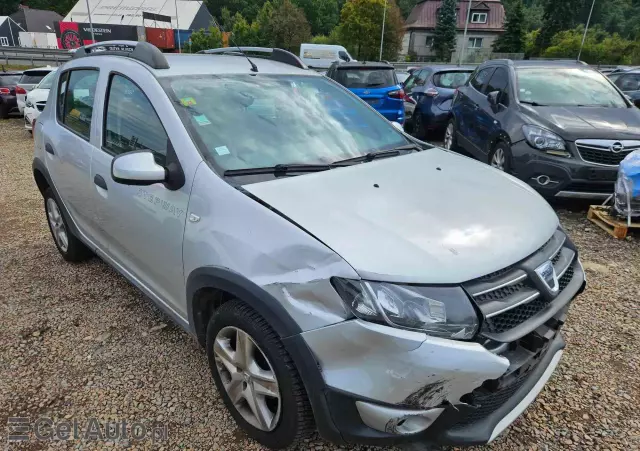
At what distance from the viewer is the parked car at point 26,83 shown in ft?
43.0

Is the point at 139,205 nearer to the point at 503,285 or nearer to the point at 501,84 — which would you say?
the point at 503,285

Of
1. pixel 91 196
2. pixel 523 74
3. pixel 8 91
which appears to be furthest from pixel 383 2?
pixel 91 196

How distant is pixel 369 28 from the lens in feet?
151

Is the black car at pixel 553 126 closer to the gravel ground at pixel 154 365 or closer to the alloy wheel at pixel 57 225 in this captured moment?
the gravel ground at pixel 154 365

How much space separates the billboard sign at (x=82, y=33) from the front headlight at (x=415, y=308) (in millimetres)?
63998

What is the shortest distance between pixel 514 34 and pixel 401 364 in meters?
58.9

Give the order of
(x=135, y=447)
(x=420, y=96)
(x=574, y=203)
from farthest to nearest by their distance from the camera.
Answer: (x=420, y=96), (x=574, y=203), (x=135, y=447)

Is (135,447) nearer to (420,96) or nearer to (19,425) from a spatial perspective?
(19,425)

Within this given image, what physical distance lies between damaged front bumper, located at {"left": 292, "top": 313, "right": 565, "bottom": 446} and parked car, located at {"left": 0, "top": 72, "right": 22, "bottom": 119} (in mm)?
16166

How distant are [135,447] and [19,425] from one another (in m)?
0.66

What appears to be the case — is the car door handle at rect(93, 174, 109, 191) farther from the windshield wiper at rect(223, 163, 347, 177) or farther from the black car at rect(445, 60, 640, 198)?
the black car at rect(445, 60, 640, 198)

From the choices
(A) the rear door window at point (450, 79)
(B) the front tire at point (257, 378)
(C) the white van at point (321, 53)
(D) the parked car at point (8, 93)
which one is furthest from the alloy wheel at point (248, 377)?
(C) the white van at point (321, 53)

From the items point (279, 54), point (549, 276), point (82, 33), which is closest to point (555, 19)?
point (82, 33)

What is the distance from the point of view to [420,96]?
9344 millimetres
